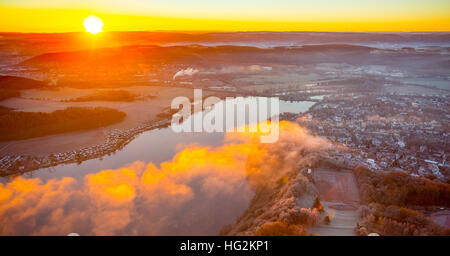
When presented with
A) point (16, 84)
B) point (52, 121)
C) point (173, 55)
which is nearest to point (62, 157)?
point (52, 121)

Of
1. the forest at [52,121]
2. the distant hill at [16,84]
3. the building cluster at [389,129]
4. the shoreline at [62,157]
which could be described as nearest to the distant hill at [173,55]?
the distant hill at [16,84]

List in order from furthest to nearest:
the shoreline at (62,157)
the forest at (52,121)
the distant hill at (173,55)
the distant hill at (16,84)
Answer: the distant hill at (173,55), the distant hill at (16,84), the forest at (52,121), the shoreline at (62,157)

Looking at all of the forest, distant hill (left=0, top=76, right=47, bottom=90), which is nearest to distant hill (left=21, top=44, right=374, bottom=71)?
distant hill (left=0, top=76, right=47, bottom=90)

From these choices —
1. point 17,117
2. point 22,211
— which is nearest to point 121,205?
point 22,211

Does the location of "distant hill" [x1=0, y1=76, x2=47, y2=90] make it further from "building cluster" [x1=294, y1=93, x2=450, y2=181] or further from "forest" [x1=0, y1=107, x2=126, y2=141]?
"building cluster" [x1=294, y1=93, x2=450, y2=181]

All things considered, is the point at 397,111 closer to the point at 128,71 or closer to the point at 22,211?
the point at 22,211

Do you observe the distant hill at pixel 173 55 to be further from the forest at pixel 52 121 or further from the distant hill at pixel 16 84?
the forest at pixel 52 121

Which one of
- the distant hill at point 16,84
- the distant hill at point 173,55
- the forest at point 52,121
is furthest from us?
the distant hill at point 173,55

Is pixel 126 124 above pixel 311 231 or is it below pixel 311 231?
above
